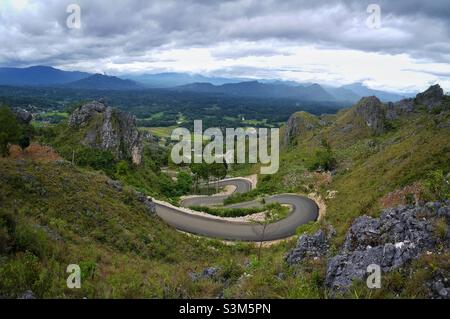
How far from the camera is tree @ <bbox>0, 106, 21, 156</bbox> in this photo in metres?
40.4

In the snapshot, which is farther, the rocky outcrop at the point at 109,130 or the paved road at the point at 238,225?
the rocky outcrop at the point at 109,130

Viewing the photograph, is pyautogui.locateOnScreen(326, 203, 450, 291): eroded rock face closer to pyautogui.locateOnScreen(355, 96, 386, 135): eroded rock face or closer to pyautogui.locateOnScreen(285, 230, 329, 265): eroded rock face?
pyautogui.locateOnScreen(285, 230, 329, 265): eroded rock face

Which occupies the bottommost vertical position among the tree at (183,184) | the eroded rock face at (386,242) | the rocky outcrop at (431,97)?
the tree at (183,184)

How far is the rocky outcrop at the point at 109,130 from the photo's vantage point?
60.6 m

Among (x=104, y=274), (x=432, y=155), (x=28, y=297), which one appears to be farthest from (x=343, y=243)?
(x=432, y=155)

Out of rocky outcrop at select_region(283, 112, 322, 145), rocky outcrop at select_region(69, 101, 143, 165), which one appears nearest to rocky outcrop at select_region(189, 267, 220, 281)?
rocky outcrop at select_region(69, 101, 143, 165)

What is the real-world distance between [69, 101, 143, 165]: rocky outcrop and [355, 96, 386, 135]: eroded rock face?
5575 cm

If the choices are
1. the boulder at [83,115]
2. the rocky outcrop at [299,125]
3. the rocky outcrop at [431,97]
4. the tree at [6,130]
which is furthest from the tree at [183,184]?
the rocky outcrop at [431,97]

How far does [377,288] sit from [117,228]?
14108 millimetres

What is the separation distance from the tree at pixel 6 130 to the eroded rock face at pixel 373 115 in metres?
73.5

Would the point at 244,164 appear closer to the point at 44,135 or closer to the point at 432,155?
the point at 44,135

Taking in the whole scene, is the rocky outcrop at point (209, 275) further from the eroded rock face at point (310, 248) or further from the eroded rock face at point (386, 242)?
the eroded rock face at point (386, 242)

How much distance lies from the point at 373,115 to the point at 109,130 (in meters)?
63.7
